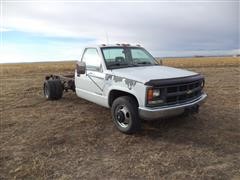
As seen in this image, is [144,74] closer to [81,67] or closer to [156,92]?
[156,92]

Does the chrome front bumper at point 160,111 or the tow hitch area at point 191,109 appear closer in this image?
the chrome front bumper at point 160,111

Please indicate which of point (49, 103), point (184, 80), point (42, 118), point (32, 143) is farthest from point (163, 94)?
point (49, 103)

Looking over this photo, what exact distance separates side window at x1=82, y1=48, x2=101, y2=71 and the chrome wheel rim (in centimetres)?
127

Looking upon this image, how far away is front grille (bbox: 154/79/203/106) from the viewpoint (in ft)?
16.4

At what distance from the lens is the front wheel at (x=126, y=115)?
517cm

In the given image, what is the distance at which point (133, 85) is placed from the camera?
16.6 ft

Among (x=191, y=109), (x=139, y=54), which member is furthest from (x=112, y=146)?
(x=139, y=54)

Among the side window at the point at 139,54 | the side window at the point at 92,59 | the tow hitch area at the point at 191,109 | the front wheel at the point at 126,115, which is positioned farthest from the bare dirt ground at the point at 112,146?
the side window at the point at 139,54

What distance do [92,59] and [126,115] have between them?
77.0 inches

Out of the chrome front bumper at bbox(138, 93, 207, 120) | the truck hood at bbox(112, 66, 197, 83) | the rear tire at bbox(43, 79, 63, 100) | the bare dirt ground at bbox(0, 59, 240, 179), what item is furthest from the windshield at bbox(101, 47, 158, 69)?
the rear tire at bbox(43, 79, 63, 100)

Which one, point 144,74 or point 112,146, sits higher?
point 144,74

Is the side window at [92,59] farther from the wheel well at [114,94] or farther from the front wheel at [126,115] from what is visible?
the front wheel at [126,115]

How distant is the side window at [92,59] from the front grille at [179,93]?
1926 mm

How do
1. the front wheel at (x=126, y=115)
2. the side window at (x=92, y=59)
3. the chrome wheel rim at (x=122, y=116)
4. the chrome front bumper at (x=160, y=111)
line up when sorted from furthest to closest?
the side window at (x=92, y=59) → the chrome wheel rim at (x=122, y=116) → the front wheel at (x=126, y=115) → the chrome front bumper at (x=160, y=111)
